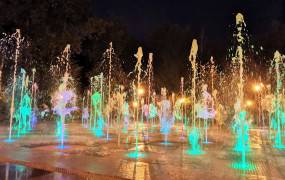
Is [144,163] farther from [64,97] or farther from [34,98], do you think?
[34,98]

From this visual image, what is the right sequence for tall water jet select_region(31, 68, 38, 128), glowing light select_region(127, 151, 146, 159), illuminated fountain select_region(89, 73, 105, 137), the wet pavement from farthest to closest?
illuminated fountain select_region(89, 73, 105, 137) < tall water jet select_region(31, 68, 38, 128) < glowing light select_region(127, 151, 146, 159) < the wet pavement

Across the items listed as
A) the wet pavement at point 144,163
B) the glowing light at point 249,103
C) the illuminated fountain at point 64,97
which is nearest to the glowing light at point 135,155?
the wet pavement at point 144,163

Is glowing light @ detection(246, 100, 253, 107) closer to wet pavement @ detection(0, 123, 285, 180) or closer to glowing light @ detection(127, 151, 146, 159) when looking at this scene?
wet pavement @ detection(0, 123, 285, 180)

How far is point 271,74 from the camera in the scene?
3728 centimetres

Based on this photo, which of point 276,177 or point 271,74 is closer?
point 276,177

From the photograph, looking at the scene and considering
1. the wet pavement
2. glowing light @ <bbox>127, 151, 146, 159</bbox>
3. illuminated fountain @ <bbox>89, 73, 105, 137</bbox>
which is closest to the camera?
the wet pavement

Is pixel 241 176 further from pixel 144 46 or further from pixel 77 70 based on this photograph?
pixel 144 46

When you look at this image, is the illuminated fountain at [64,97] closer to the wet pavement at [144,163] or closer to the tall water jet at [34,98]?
the tall water jet at [34,98]

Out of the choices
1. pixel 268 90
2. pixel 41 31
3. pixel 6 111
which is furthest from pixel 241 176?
pixel 268 90

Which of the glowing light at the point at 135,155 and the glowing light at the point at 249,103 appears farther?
the glowing light at the point at 249,103

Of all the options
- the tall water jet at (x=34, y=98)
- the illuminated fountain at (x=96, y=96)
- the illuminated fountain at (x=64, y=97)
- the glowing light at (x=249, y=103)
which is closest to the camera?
the illuminated fountain at (x=64, y=97)

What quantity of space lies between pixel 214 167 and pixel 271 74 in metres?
32.0

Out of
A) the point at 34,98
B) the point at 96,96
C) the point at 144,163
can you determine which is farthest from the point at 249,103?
the point at 144,163

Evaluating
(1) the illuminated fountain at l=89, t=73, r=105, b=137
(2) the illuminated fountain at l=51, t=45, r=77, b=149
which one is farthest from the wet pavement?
(1) the illuminated fountain at l=89, t=73, r=105, b=137
